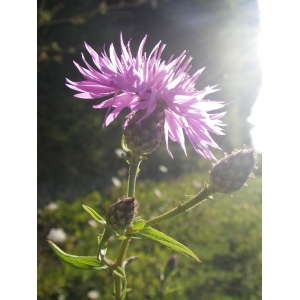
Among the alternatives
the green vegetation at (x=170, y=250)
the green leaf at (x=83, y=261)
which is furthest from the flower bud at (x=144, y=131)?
the green vegetation at (x=170, y=250)

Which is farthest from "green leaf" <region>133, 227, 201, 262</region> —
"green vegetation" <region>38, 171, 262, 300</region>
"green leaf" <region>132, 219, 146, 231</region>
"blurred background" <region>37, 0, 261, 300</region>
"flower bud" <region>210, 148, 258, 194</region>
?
"green vegetation" <region>38, 171, 262, 300</region>

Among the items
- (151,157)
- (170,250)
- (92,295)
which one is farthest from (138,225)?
(151,157)

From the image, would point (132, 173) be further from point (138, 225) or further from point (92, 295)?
point (92, 295)

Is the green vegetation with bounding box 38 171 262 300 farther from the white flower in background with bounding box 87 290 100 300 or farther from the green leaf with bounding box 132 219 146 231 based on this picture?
the green leaf with bounding box 132 219 146 231

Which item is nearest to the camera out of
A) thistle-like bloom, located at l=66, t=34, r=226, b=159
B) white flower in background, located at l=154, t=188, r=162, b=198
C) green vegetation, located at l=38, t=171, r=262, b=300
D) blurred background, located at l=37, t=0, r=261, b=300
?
thistle-like bloom, located at l=66, t=34, r=226, b=159
